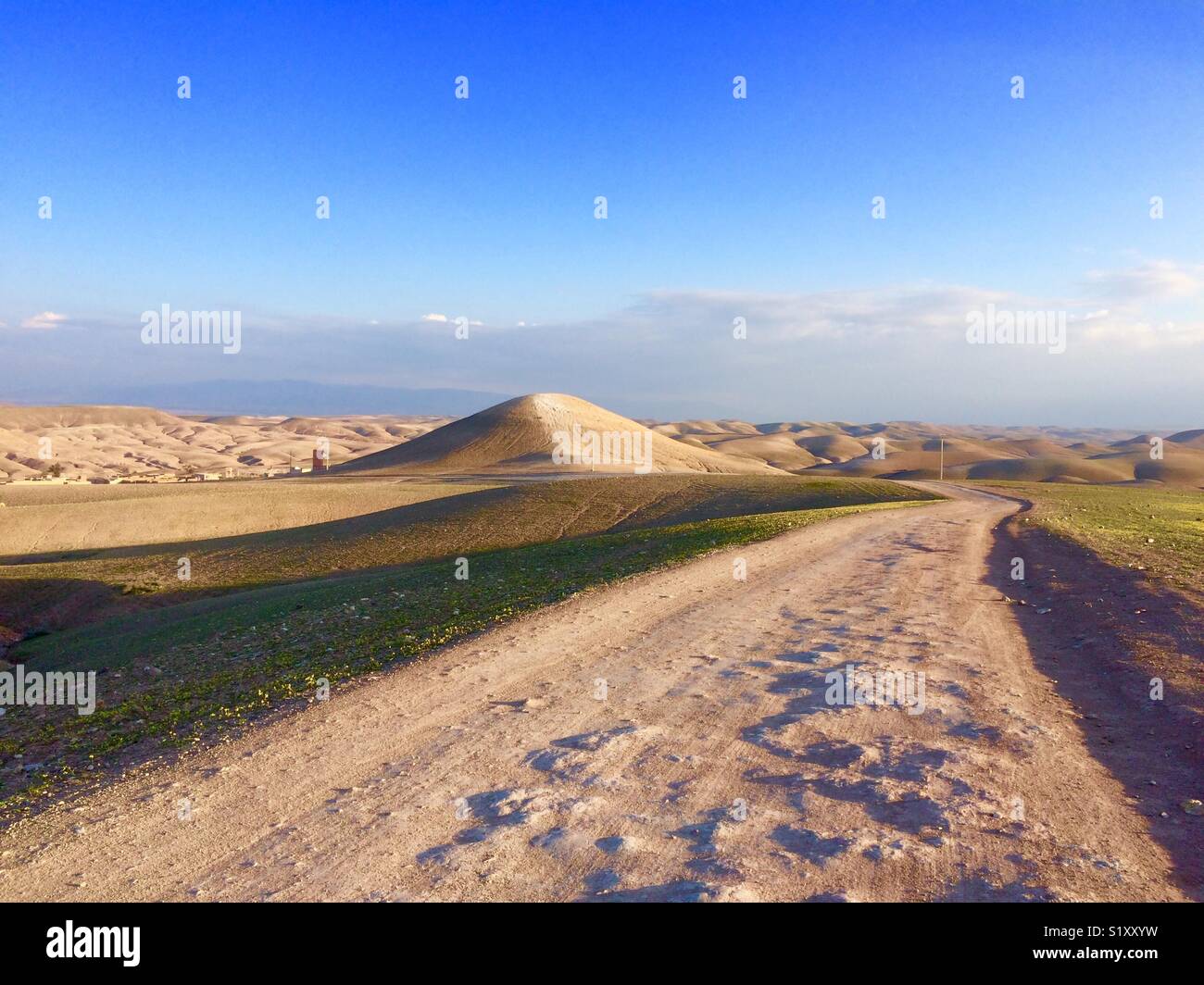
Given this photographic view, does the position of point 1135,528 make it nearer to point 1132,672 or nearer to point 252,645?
point 1132,672

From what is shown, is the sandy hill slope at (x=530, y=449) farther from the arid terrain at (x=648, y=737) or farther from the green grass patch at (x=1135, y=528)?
the arid terrain at (x=648, y=737)

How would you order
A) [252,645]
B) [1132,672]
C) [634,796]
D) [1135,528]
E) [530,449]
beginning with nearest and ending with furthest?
[634,796]
[1132,672]
[252,645]
[1135,528]
[530,449]

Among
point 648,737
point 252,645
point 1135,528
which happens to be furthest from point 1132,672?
point 1135,528

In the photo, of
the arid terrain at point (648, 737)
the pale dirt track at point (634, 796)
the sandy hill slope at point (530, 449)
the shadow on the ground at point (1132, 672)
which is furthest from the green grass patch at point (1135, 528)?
the sandy hill slope at point (530, 449)

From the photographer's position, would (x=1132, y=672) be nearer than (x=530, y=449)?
Yes

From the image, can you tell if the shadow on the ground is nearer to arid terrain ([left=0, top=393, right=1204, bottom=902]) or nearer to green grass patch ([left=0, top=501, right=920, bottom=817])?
arid terrain ([left=0, top=393, right=1204, bottom=902])

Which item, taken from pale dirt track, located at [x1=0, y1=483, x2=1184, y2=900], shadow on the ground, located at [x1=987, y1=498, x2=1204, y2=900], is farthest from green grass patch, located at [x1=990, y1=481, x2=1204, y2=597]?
pale dirt track, located at [x1=0, y1=483, x2=1184, y2=900]

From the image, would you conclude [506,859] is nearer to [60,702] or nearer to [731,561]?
[60,702]
